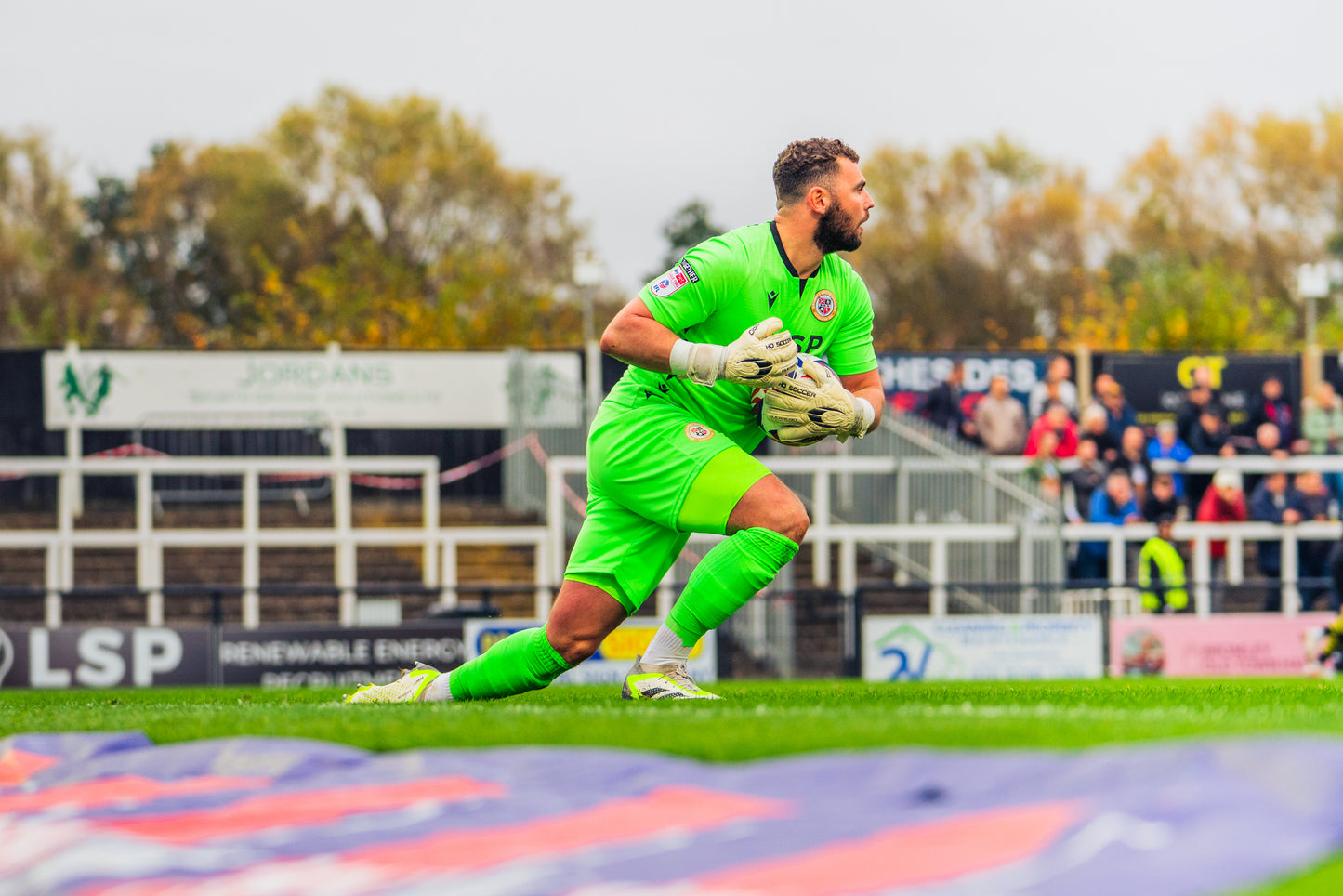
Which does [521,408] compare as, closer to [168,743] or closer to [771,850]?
[168,743]

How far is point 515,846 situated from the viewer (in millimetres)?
2811

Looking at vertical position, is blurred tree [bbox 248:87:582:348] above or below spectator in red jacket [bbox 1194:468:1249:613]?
above

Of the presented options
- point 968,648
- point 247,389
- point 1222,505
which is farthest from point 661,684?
point 247,389

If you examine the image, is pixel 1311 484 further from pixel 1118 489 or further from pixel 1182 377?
pixel 1182 377

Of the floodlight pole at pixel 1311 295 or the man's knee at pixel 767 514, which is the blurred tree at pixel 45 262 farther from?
the man's knee at pixel 767 514

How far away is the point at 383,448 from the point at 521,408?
6.53 ft

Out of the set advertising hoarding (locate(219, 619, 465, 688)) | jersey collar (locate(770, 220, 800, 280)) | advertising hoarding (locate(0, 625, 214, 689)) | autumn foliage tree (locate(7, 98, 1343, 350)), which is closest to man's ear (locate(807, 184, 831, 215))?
jersey collar (locate(770, 220, 800, 280))

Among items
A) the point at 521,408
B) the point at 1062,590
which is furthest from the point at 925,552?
the point at 521,408

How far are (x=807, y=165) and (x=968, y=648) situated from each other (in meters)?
9.52

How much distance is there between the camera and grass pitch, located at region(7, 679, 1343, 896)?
140 inches

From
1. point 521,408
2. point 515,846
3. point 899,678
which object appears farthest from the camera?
point 521,408

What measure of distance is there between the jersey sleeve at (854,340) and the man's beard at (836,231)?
0.95 feet

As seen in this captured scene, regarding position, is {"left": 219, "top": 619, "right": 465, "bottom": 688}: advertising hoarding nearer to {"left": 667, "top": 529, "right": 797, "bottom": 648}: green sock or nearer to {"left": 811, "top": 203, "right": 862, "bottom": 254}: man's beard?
{"left": 667, "top": 529, "right": 797, "bottom": 648}: green sock

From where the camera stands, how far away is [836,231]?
5.48 meters
